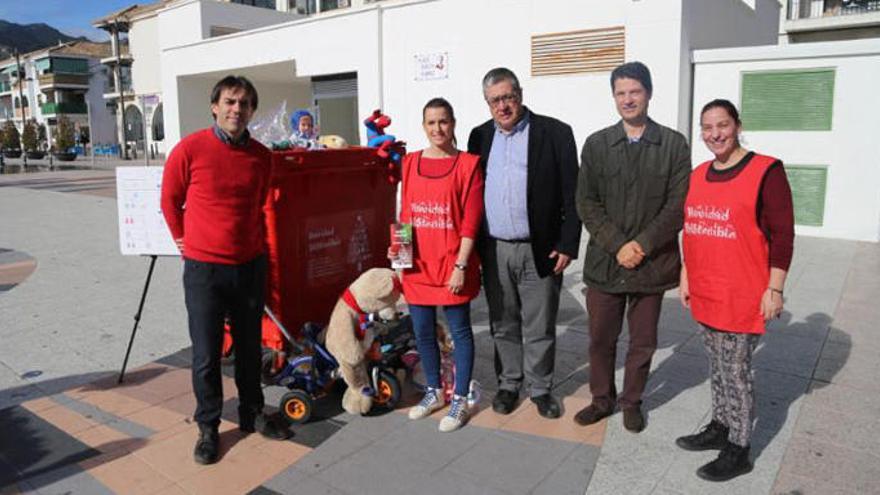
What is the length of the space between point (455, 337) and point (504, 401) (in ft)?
1.66

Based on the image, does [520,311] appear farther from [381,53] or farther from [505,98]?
[381,53]

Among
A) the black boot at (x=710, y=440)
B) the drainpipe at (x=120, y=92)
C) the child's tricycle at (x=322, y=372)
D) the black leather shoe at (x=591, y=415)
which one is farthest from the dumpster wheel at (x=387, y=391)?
the drainpipe at (x=120, y=92)

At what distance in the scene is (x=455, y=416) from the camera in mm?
3512

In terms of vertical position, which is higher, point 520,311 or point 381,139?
point 381,139

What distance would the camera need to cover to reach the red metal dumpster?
4.05 metres

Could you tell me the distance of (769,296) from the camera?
276 cm

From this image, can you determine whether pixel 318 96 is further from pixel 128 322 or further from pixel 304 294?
pixel 304 294

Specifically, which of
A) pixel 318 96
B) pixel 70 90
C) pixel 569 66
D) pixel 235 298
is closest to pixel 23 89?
pixel 70 90

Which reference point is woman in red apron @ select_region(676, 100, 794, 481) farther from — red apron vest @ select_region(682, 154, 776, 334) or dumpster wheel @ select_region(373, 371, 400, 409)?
dumpster wheel @ select_region(373, 371, 400, 409)

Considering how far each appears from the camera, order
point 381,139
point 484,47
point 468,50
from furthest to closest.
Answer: point 468,50
point 484,47
point 381,139

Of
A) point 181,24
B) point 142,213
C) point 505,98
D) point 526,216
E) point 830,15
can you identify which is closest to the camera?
point 505,98

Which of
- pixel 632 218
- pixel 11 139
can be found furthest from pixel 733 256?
pixel 11 139

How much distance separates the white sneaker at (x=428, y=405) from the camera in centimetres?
364

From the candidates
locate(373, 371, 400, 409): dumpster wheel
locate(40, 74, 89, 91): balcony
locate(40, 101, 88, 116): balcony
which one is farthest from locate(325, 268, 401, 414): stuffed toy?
locate(40, 101, 88, 116): balcony
